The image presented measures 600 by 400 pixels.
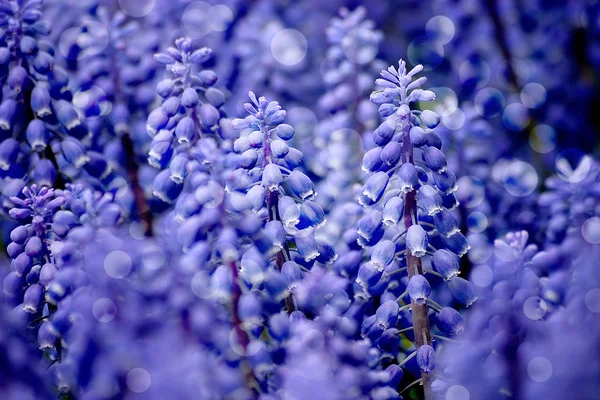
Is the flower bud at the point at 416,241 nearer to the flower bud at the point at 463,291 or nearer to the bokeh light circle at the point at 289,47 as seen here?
the flower bud at the point at 463,291

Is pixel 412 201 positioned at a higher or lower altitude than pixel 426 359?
higher

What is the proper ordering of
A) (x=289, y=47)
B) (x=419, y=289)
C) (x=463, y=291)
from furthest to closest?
(x=289, y=47) → (x=463, y=291) → (x=419, y=289)

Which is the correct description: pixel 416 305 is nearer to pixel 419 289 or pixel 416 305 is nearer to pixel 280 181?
pixel 419 289

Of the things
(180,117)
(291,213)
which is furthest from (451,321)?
(180,117)

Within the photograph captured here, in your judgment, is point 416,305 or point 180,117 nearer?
point 416,305

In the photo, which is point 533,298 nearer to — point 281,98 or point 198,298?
point 198,298

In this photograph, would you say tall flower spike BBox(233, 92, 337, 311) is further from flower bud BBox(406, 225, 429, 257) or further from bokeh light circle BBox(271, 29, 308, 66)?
bokeh light circle BBox(271, 29, 308, 66)

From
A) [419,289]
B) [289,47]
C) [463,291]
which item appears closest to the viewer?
A: [419,289]

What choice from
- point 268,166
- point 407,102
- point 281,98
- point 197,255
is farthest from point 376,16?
point 197,255
